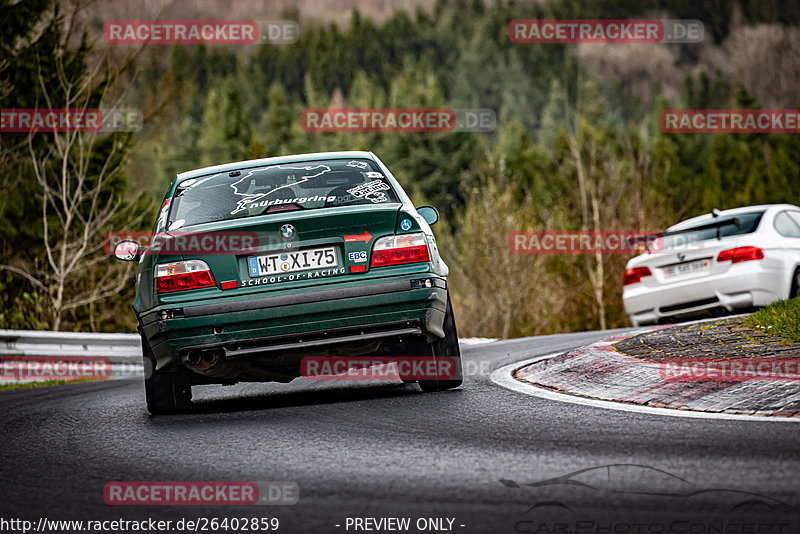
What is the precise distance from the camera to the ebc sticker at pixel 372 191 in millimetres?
7606

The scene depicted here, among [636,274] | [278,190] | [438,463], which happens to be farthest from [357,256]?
[636,274]

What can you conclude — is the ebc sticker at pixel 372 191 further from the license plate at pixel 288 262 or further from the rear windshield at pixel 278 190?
the license plate at pixel 288 262

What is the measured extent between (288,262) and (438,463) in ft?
7.82

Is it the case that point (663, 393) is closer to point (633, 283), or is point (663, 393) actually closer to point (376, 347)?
point (376, 347)

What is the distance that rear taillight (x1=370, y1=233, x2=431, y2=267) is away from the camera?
23.3ft

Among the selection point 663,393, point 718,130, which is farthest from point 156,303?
point 718,130

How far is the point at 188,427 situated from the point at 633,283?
29.5 feet

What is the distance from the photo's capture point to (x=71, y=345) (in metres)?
14.1

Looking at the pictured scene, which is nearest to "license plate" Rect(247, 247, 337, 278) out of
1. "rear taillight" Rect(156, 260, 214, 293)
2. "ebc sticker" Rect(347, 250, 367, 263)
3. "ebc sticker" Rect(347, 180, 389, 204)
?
"ebc sticker" Rect(347, 250, 367, 263)

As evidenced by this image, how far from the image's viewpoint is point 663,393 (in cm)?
670

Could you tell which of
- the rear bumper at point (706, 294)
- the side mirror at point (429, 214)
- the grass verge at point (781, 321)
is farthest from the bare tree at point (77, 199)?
the grass verge at point (781, 321)

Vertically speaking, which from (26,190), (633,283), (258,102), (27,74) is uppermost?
(258,102)

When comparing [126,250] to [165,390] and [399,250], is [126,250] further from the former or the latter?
[399,250]

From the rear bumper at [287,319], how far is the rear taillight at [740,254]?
24.5 ft
